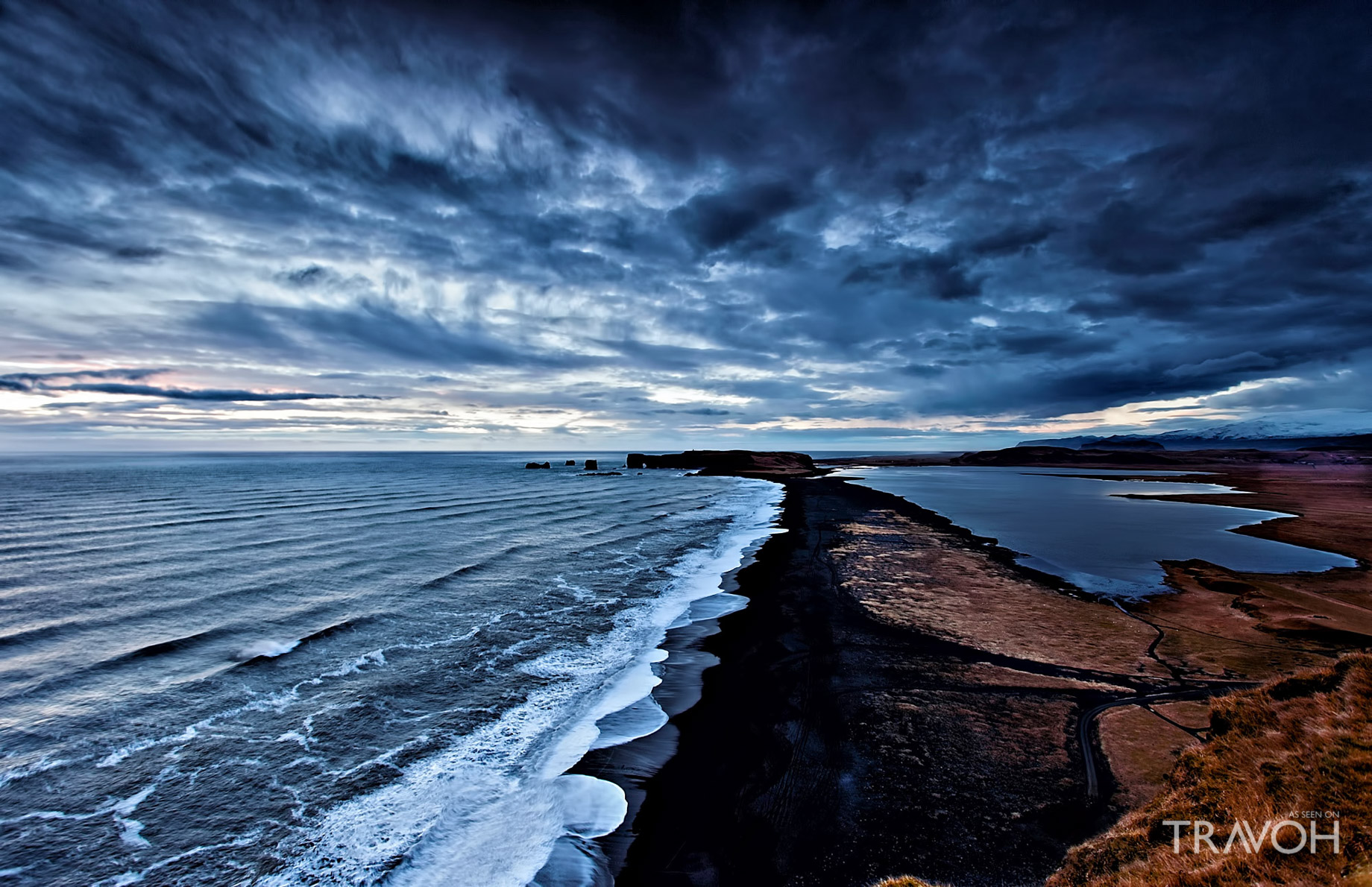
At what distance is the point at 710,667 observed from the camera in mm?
12516

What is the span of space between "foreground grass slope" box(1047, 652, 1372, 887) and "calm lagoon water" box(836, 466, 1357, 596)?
45.3ft

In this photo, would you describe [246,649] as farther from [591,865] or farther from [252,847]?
[591,865]

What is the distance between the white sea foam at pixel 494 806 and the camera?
653 cm

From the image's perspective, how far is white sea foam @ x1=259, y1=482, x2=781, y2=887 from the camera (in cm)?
653

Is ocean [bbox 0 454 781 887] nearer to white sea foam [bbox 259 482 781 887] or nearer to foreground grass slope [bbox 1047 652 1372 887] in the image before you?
white sea foam [bbox 259 482 781 887]

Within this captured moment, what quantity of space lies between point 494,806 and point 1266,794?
8.89 meters

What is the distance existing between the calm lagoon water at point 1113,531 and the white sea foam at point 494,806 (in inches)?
681

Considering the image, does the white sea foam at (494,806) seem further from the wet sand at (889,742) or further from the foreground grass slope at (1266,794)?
the foreground grass slope at (1266,794)

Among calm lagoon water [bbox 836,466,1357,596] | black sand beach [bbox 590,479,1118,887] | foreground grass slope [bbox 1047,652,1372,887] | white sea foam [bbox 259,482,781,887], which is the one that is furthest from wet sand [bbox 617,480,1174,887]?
calm lagoon water [bbox 836,466,1357,596]

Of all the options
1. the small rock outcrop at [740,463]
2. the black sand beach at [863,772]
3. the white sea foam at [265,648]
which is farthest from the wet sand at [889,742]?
the small rock outcrop at [740,463]

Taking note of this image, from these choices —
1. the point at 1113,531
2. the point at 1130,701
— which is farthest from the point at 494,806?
the point at 1113,531

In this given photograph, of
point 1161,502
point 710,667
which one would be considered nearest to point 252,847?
point 710,667

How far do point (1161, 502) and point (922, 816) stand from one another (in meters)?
56.6

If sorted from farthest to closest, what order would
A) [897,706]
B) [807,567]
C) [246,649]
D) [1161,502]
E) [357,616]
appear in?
1. [1161,502]
2. [807,567]
3. [357,616]
4. [246,649]
5. [897,706]
